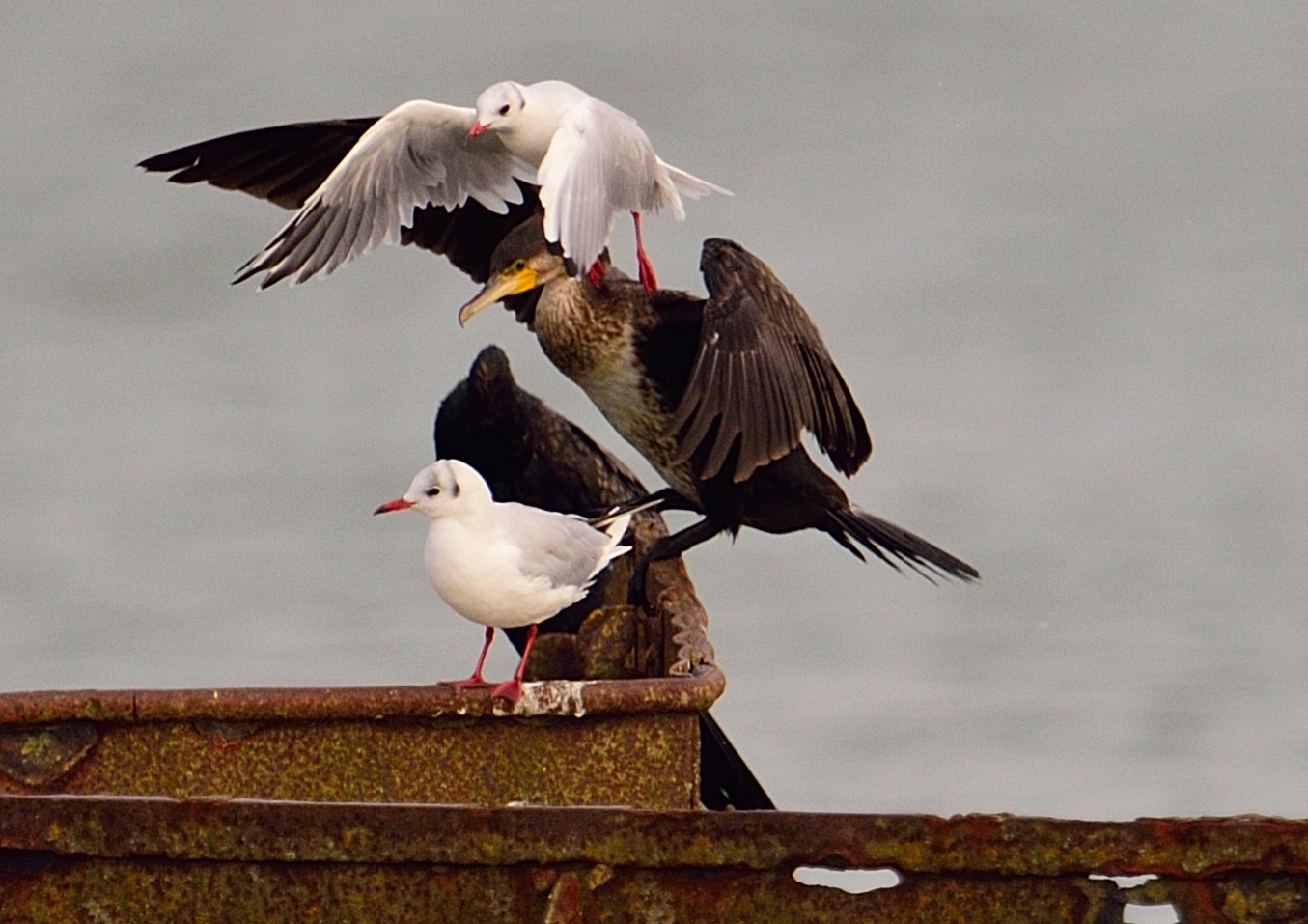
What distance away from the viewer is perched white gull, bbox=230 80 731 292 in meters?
5.27

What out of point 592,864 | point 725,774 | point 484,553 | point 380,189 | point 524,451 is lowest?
point 592,864

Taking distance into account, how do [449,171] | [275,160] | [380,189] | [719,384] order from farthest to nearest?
[275,160], [449,171], [380,189], [719,384]

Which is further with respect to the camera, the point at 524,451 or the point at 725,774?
the point at 524,451

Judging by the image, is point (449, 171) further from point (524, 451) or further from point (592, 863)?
point (592, 863)

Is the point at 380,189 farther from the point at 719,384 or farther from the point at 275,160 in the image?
the point at 719,384

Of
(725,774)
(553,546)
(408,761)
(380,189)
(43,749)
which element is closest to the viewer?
(43,749)

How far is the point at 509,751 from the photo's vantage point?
400cm

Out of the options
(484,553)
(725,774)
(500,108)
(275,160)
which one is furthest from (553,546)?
(275,160)

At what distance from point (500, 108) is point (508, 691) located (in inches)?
78.3

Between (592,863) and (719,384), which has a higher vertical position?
(719,384)

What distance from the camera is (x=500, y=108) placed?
557 centimetres

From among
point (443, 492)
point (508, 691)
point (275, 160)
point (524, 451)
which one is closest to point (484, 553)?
point (443, 492)

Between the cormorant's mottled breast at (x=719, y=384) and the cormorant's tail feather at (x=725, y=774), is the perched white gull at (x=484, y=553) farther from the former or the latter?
the cormorant's mottled breast at (x=719, y=384)

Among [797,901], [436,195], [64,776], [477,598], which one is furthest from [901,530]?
[797,901]
